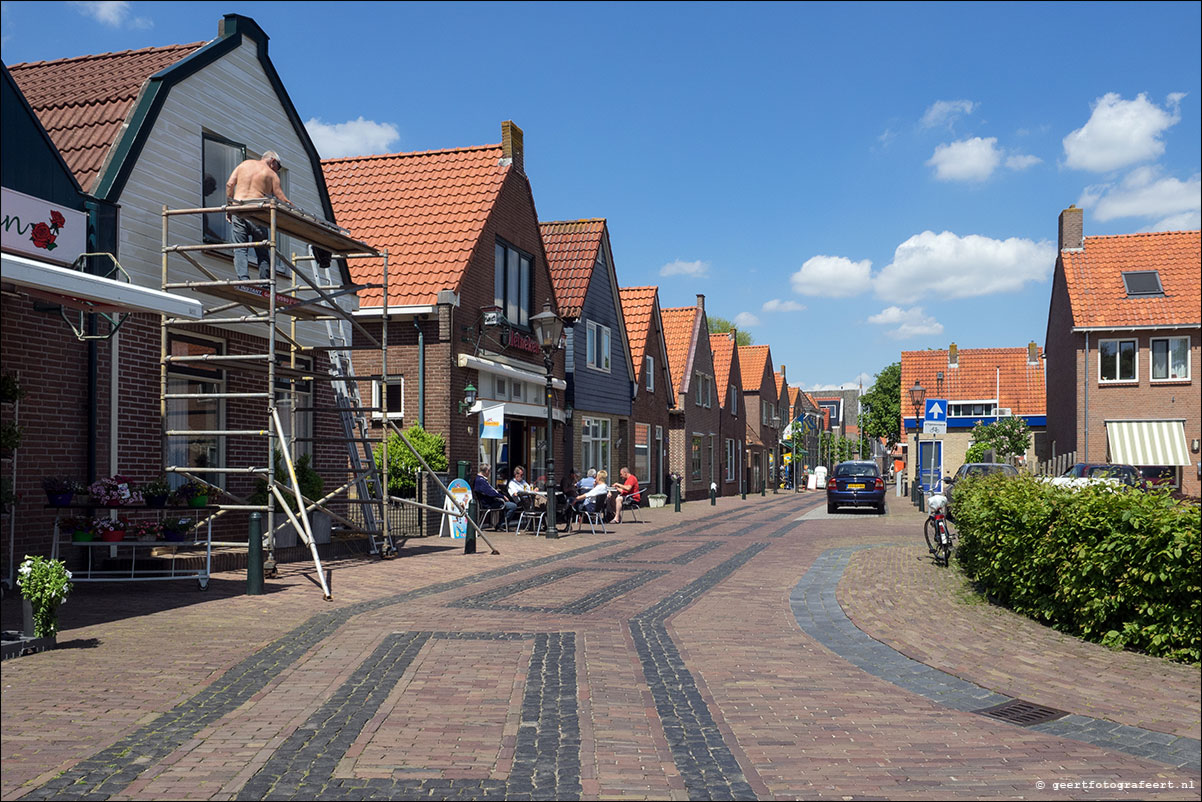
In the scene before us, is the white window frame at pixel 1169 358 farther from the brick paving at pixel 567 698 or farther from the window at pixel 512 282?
the brick paving at pixel 567 698

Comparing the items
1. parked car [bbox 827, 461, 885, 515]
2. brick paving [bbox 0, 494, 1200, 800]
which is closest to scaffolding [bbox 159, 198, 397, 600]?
brick paving [bbox 0, 494, 1200, 800]

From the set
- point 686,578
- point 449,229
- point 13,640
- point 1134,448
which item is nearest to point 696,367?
point 1134,448

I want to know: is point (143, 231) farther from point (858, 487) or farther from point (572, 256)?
point (858, 487)

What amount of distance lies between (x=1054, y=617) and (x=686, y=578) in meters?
5.27

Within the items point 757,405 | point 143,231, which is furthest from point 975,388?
point 143,231

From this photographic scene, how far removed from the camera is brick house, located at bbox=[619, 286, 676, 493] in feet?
115

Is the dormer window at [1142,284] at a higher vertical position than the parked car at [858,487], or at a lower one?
higher

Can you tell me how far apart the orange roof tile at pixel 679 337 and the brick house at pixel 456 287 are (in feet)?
48.7

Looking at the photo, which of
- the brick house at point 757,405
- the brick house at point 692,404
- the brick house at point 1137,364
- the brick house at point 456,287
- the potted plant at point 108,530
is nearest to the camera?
the potted plant at point 108,530

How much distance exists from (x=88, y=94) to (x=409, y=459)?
28.0 ft

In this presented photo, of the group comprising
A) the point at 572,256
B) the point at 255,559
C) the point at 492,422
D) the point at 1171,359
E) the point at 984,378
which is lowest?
the point at 255,559

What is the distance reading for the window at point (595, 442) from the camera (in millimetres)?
29766

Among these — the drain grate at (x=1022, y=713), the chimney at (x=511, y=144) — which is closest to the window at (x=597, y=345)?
the chimney at (x=511, y=144)

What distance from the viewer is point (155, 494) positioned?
11.7 m
